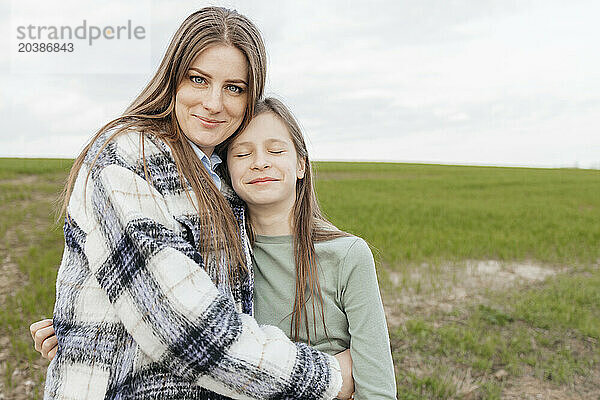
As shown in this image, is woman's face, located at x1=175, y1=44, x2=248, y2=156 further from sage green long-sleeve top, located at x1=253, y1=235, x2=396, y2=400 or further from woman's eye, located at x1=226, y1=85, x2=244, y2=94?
sage green long-sleeve top, located at x1=253, y1=235, x2=396, y2=400

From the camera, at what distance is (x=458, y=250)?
8477mm

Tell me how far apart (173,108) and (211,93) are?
0.46 ft

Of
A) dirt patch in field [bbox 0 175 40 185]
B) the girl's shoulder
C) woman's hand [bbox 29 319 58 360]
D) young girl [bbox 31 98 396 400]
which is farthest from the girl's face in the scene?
dirt patch in field [bbox 0 175 40 185]

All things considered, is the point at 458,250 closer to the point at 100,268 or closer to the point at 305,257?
the point at 305,257

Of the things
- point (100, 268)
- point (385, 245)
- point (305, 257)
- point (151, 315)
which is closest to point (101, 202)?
point (100, 268)

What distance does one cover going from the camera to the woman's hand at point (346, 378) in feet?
6.04

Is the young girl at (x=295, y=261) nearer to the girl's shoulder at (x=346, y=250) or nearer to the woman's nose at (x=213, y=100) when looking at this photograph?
the girl's shoulder at (x=346, y=250)

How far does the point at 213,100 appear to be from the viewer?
182 centimetres

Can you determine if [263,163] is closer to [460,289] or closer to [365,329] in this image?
[365,329]

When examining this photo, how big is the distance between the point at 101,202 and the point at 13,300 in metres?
5.11

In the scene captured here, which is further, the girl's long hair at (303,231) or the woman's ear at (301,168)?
the woman's ear at (301,168)

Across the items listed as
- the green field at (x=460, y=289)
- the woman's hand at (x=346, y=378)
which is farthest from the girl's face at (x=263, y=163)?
the green field at (x=460, y=289)

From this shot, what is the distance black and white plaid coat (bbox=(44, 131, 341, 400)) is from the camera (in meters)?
1.45

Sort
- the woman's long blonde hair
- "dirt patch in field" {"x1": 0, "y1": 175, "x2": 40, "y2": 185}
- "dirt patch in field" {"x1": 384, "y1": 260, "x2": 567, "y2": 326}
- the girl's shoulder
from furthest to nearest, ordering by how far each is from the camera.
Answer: "dirt patch in field" {"x1": 0, "y1": 175, "x2": 40, "y2": 185}
"dirt patch in field" {"x1": 384, "y1": 260, "x2": 567, "y2": 326}
the girl's shoulder
the woman's long blonde hair
